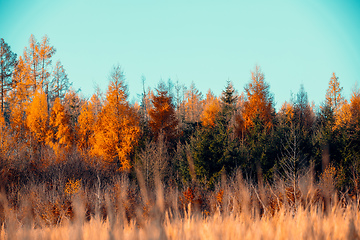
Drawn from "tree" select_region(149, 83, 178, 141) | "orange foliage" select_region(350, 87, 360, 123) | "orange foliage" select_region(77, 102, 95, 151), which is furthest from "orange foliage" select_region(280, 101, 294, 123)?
"orange foliage" select_region(77, 102, 95, 151)

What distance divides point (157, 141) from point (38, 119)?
12.6m

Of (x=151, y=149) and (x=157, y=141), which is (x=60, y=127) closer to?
(x=157, y=141)

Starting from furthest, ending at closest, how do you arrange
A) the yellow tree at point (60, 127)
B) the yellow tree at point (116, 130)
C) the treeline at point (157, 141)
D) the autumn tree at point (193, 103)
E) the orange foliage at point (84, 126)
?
the autumn tree at point (193, 103) → the orange foliage at point (84, 126) → the yellow tree at point (60, 127) → the yellow tree at point (116, 130) → the treeline at point (157, 141)

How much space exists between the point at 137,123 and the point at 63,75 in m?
21.0

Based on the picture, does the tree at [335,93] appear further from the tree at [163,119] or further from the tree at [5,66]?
the tree at [5,66]

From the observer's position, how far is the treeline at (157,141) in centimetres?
2089

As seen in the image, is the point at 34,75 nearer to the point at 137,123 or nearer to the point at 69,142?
the point at 69,142

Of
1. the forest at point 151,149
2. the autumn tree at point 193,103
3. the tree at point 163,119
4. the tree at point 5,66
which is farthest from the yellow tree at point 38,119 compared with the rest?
the autumn tree at point 193,103

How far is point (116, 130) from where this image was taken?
28.2 metres

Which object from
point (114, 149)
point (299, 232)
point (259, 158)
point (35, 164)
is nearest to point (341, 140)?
point (259, 158)

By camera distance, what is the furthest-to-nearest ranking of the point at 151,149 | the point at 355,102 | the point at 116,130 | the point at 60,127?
the point at 355,102 < the point at 60,127 < the point at 116,130 < the point at 151,149

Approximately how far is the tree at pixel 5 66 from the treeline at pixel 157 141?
3.5 inches

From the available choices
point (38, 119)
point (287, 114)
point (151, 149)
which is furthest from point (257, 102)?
point (38, 119)

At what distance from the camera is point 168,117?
111 feet
